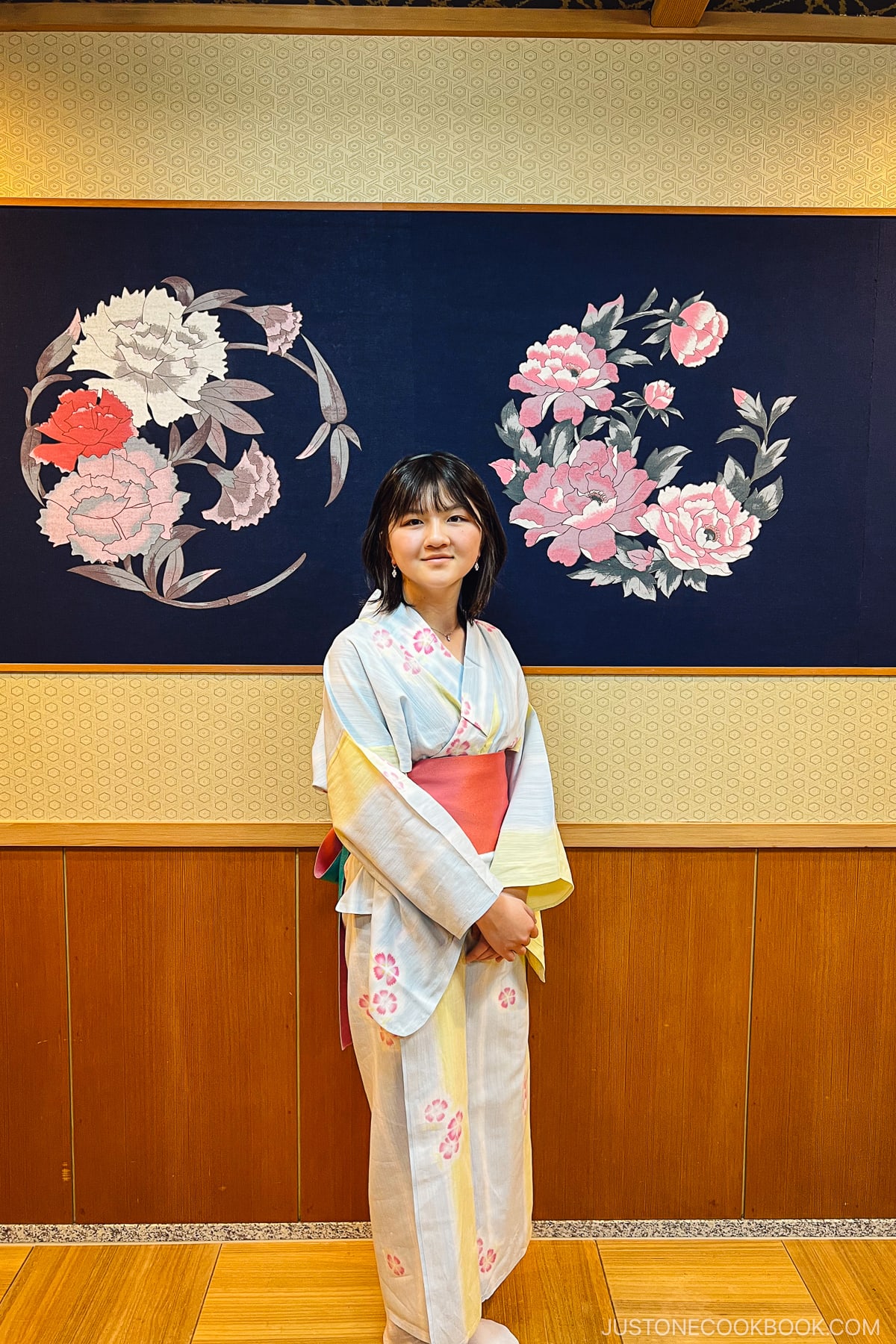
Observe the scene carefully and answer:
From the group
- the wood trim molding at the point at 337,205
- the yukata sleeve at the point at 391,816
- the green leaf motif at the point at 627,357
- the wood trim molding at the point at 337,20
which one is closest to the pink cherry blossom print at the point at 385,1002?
the yukata sleeve at the point at 391,816

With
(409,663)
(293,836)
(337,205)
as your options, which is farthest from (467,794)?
(337,205)

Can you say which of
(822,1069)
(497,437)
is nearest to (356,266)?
(497,437)

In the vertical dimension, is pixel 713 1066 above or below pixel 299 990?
below

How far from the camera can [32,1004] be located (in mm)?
2016

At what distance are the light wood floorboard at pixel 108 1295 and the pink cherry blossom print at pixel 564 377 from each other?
6.17 feet

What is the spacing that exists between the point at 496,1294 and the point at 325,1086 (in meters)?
0.52

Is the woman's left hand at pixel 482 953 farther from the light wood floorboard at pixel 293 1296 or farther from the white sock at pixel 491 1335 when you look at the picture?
the light wood floorboard at pixel 293 1296

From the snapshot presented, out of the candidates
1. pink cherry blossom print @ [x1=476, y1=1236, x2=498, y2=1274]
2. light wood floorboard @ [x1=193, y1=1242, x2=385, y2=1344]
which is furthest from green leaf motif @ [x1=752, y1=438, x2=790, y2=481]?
light wood floorboard @ [x1=193, y1=1242, x2=385, y2=1344]

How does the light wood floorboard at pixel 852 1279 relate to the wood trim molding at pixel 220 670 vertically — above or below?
below

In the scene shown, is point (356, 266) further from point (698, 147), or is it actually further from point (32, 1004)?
point (32, 1004)

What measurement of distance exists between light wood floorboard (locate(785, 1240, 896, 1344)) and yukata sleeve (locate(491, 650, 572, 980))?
85cm

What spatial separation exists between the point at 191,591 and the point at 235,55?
1075 millimetres

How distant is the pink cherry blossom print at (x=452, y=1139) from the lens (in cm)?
160

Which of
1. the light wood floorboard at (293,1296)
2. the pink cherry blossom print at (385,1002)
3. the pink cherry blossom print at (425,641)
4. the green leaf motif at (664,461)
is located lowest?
the light wood floorboard at (293,1296)
